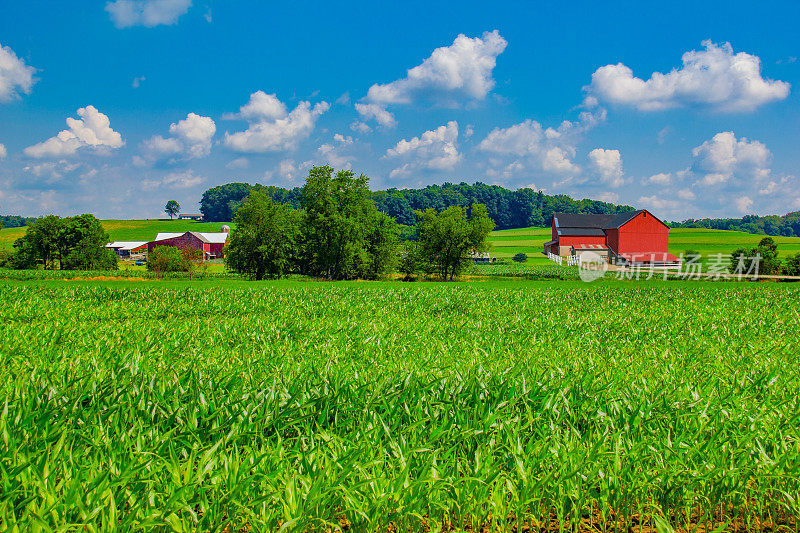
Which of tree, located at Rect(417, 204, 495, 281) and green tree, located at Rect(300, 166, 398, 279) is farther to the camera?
tree, located at Rect(417, 204, 495, 281)

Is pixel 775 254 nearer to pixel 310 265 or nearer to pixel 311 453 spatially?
pixel 310 265

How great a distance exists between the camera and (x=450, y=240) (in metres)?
58.5

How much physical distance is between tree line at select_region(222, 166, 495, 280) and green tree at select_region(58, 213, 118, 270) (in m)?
28.3

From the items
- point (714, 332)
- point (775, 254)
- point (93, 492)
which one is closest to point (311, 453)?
point (93, 492)

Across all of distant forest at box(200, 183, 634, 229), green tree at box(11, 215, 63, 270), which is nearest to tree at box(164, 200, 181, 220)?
distant forest at box(200, 183, 634, 229)

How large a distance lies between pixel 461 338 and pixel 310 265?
5061 centimetres

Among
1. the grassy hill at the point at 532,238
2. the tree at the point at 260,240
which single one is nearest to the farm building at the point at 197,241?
the grassy hill at the point at 532,238

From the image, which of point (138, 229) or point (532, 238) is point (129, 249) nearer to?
point (138, 229)

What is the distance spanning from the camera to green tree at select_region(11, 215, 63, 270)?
219 ft

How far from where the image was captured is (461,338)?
29.9ft

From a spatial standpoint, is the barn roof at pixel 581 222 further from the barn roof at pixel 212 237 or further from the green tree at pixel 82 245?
the green tree at pixel 82 245

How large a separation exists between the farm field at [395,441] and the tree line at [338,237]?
44.6m

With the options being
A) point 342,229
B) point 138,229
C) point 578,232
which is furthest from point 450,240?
point 138,229

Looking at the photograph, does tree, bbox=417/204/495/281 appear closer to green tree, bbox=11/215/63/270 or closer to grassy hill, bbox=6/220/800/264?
grassy hill, bbox=6/220/800/264
